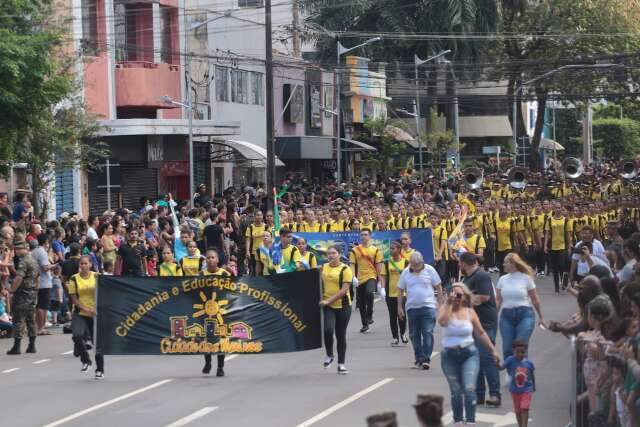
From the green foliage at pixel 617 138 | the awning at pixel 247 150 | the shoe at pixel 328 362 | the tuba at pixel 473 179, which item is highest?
the green foliage at pixel 617 138

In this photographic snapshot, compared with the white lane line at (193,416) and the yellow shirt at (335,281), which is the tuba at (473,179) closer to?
the yellow shirt at (335,281)

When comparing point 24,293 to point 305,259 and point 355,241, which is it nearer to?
point 305,259

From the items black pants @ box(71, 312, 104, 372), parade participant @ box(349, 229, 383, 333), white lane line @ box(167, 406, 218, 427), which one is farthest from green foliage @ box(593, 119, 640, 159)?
white lane line @ box(167, 406, 218, 427)

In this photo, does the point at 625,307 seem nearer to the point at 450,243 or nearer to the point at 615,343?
the point at 615,343

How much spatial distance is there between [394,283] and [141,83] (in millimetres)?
24342

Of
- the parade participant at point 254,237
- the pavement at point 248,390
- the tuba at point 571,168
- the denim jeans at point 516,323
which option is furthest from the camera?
the tuba at point 571,168

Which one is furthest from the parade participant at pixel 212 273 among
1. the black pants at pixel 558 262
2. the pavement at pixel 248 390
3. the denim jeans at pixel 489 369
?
the black pants at pixel 558 262

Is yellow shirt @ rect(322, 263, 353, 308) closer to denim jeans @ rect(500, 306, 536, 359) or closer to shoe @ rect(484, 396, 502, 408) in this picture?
denim jeans @ rect(500, 306, 536, 359)

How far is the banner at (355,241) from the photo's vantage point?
85.7 feet

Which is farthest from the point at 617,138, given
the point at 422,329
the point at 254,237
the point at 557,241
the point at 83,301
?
the point at 83,301

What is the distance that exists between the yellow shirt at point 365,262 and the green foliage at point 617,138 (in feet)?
280

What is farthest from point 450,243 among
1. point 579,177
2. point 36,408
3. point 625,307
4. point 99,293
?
point 579,177

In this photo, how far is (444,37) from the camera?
214 feet

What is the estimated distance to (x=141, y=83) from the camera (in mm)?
42938
